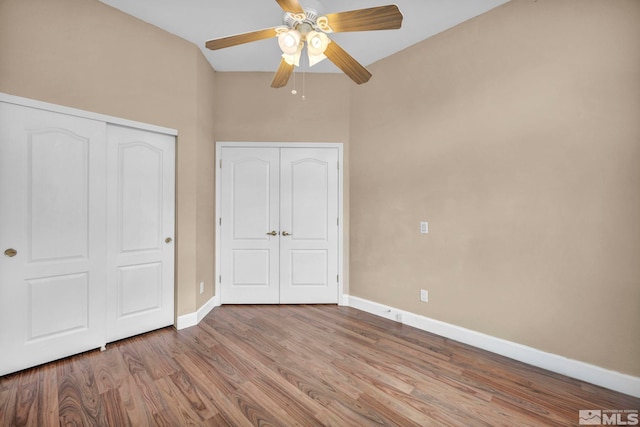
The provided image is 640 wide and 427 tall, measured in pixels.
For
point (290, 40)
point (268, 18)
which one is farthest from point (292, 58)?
point (268, 18)

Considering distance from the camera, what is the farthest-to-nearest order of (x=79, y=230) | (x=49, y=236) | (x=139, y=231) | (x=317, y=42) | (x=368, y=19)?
(x=139, y=231) → (x=79, y=230) → (x=49, y=236) → (x=317, y=42) → (x=368, y=19)

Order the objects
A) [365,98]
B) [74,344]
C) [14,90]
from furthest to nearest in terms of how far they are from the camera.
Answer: [365,98], [74,344], [14,90]

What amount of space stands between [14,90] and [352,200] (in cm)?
323

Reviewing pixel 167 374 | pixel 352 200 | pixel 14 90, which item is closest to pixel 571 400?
pixel 352 200

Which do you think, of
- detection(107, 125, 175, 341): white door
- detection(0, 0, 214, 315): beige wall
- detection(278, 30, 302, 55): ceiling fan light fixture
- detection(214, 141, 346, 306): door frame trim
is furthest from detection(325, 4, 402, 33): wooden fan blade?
detection(107, 125, 175, 341): white door

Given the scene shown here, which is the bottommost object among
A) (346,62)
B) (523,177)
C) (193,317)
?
(193,317)

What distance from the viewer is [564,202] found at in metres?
2.13

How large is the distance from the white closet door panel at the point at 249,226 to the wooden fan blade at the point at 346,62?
181 cm

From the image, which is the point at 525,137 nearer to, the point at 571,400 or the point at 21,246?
the point at 571,400

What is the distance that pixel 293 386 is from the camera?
197cm

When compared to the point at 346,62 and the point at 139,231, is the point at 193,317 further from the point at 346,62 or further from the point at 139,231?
the point at 346,62

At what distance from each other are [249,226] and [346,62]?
2.38 metres

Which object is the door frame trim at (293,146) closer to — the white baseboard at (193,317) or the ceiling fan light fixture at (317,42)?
the white baseboard at (193,317)

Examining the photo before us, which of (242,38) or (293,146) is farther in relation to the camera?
(293,146)
